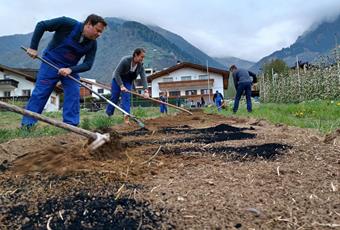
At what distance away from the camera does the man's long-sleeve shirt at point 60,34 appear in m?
4.90

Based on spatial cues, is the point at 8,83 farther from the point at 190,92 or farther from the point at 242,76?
the point at 242,76

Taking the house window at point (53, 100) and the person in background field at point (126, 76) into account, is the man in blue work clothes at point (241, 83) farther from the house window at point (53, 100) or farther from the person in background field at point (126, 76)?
the house window at point (53, 100)

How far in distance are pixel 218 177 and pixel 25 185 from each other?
3.67ft

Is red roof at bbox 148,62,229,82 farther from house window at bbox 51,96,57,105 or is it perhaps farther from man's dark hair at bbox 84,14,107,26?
man's dark hair at bbox 84,14,107,26

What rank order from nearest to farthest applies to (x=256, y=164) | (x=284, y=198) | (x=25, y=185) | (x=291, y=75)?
(x=284, y=198), (x=25, y=185), (x=256, y=164), (x=291, y=75)

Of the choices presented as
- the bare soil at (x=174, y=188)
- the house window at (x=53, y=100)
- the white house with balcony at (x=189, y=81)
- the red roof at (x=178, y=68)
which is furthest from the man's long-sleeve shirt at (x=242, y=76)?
the red roof at (x=178, y=68)

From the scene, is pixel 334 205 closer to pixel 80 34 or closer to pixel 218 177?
pixel 218 177

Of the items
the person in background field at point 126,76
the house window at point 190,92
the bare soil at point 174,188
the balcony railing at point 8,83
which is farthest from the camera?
the house window at point 190,92

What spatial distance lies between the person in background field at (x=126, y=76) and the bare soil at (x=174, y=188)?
3934mm

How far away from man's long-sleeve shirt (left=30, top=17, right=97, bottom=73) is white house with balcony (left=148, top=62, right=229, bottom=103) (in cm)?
4176

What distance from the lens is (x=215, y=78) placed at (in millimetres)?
48625

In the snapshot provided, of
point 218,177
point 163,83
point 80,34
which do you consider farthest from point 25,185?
point 163,83

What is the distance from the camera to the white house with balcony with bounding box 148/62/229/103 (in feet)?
157

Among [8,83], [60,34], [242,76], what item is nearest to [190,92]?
[8,83]
